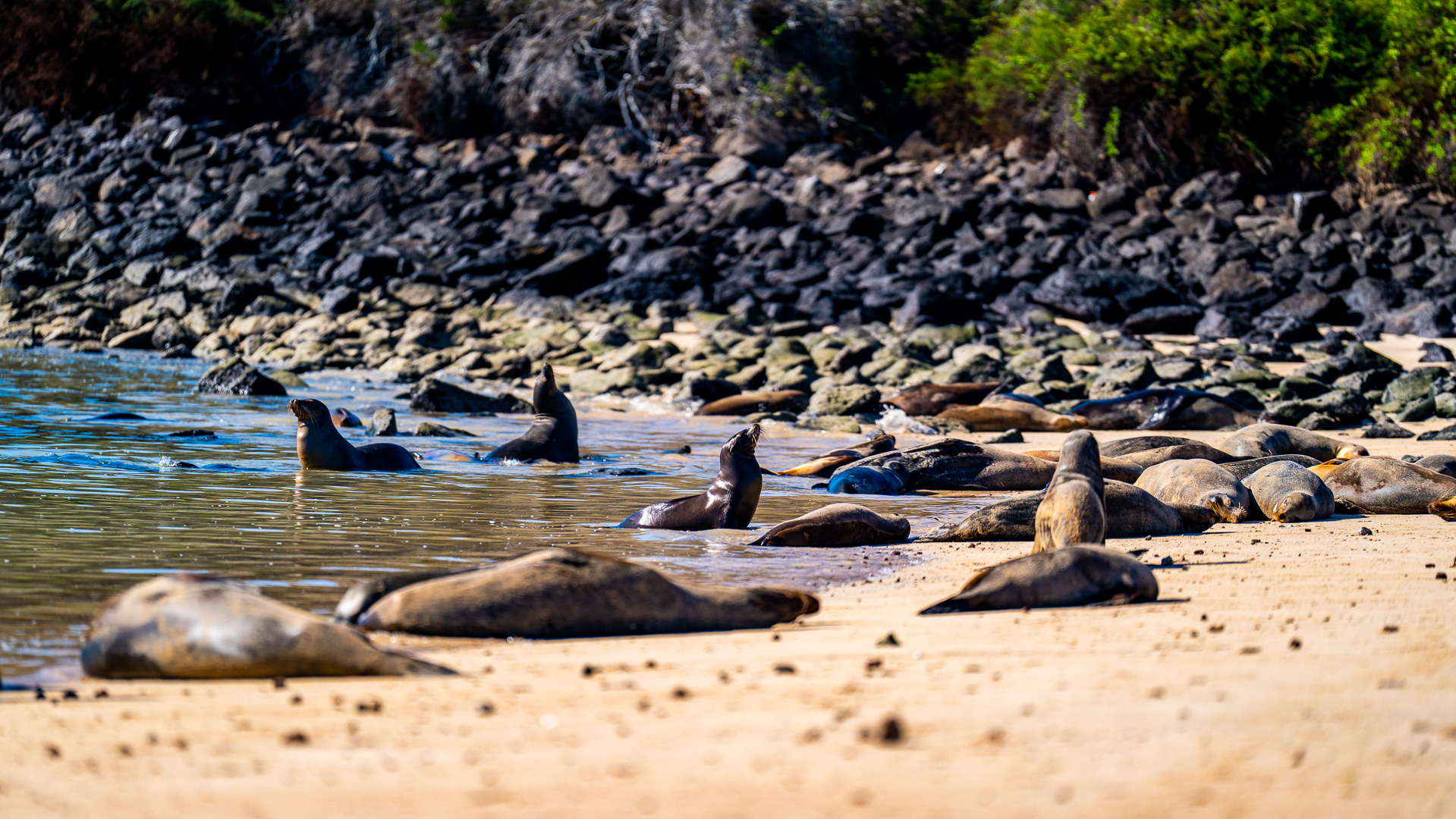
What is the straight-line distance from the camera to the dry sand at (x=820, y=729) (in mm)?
1943

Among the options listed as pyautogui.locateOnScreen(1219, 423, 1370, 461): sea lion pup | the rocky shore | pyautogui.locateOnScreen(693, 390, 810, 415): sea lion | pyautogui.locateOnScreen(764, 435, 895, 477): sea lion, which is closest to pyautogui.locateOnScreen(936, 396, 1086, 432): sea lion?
the rocky shore

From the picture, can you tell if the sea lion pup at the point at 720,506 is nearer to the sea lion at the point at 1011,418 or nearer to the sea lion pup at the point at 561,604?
the sea lion pup at the point at 561,604

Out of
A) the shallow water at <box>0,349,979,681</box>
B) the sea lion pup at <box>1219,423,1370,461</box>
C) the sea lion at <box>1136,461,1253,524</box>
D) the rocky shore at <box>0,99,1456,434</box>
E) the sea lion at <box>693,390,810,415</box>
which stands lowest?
the shallow water at <box>0,349,979,681</box>

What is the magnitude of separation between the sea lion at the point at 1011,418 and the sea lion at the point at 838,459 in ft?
7.94

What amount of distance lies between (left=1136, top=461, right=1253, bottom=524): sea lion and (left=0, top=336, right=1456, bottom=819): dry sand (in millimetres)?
2855

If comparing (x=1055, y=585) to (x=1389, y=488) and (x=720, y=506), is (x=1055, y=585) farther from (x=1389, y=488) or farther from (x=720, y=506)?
(x=1389, y=488)

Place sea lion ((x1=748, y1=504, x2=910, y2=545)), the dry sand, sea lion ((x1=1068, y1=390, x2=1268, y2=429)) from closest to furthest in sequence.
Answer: the dry sand < sea lion ((x1=748, y1=504, x2=910, y2=545)) < sea lion ((x1=1068, y1=390, x2=1268, y2=429))

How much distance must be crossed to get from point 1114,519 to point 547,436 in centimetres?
436

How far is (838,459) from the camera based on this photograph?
8469 mm

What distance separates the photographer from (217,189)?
84.4 ft

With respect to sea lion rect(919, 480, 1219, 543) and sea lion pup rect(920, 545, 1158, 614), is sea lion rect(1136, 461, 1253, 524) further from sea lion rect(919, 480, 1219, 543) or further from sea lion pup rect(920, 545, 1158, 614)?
sea lion pup rect(920, 545, 1158, 614)

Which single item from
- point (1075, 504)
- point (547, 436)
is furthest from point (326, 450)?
point (1075, 504)

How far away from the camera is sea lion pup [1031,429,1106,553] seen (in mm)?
4867

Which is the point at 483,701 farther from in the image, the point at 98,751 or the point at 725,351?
the point at 725,351
